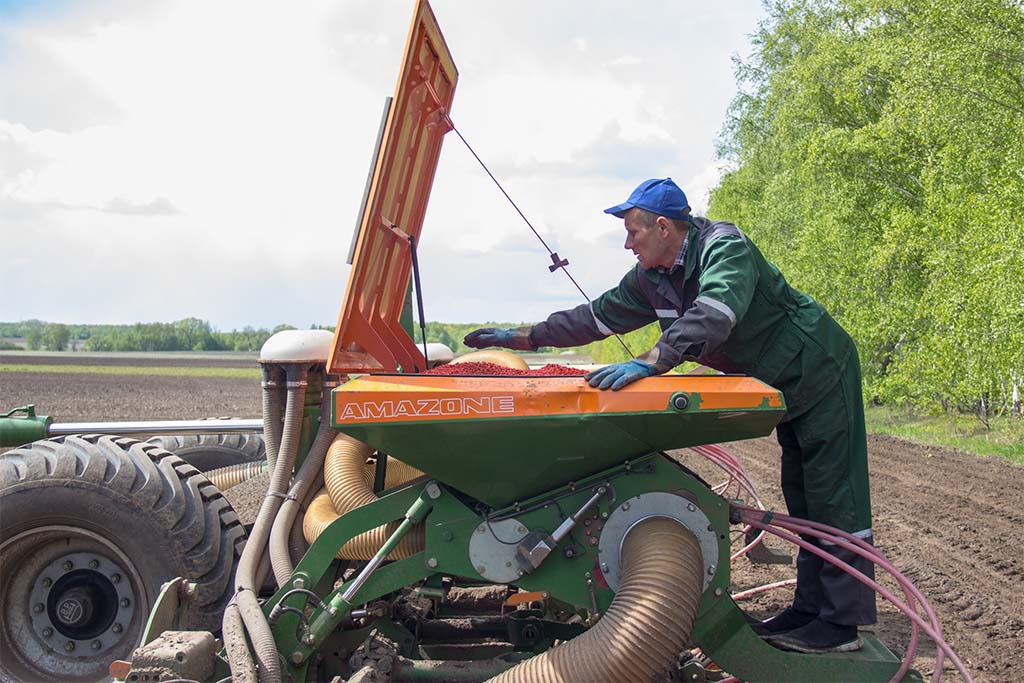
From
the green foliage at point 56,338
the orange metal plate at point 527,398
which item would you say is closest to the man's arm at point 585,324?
the orange metal plate at point 527,398

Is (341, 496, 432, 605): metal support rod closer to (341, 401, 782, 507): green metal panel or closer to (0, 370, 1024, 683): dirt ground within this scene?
(341, 401, 782, 507): green metal panel

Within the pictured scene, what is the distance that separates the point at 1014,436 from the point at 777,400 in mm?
12943

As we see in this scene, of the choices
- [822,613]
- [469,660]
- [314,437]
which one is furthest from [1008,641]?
[314,437]

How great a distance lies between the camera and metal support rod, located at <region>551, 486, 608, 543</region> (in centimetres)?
324

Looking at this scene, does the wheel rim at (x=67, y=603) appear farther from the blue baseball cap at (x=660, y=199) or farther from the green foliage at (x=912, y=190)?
the green foliage at (x=912, y=190)

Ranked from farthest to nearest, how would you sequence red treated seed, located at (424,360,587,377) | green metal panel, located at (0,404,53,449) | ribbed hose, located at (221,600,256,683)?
green metal panel, located at (0,404,53,449), red treated seed, located at (424,360,587,377), ribbed hose, located at (221,600,256,683)

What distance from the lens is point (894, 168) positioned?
1923 cm

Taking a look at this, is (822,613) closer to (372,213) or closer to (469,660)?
(469,660)

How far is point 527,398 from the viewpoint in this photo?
3064 mm

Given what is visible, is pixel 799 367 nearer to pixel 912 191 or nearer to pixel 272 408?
pixel 272 408

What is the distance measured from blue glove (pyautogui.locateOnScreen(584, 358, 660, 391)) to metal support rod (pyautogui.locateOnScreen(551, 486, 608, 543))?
424 millimetres

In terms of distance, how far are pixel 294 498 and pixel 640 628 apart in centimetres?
179

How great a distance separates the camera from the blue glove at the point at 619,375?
3.08 metres

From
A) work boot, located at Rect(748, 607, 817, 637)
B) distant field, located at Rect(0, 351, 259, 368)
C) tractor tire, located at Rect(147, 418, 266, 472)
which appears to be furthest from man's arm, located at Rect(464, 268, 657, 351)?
distant field, located at Rect(0, 351, 259, 368)
